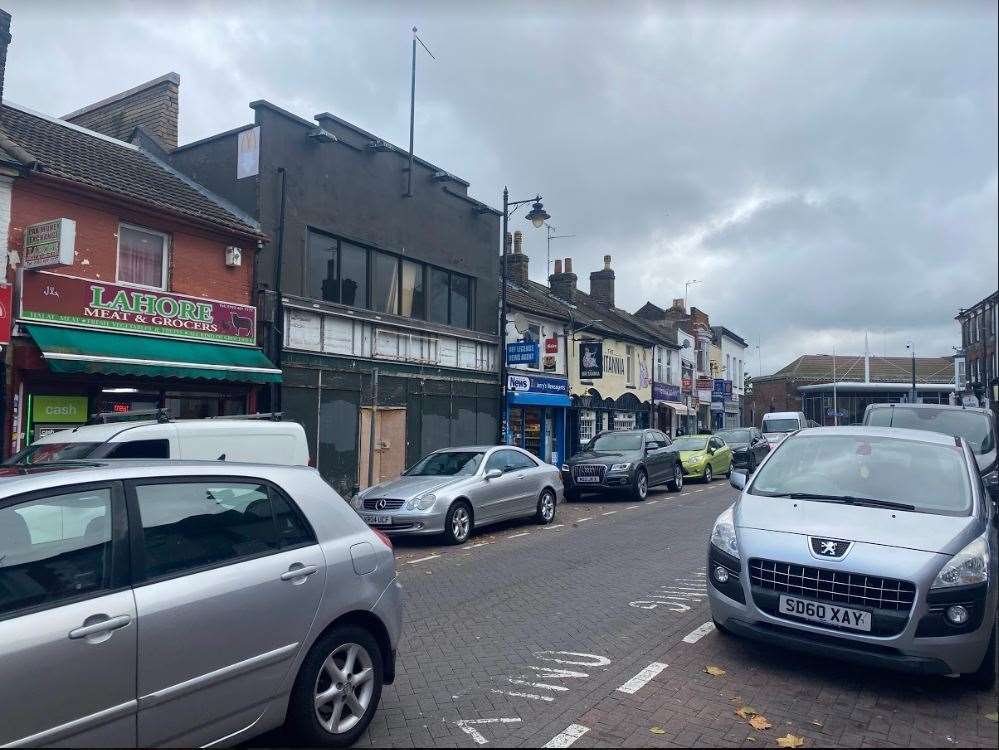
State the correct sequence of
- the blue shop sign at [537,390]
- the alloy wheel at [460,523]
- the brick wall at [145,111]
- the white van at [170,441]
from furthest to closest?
the blue shop sign at [537,390], the brick wall at [145,111], the alloy wheel at [460,523], the white van at [170,441]

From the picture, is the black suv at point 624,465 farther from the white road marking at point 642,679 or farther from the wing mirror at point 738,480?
the white road marking at point 642,679

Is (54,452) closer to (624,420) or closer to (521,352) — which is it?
(521,352)

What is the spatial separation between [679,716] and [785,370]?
8808 centimetres

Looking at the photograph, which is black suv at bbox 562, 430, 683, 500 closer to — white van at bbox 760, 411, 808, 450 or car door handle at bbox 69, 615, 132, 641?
white van at bbox 760, 411, 808, 450

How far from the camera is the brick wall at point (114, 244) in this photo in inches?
460

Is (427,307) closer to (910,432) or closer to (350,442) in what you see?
(350,442)

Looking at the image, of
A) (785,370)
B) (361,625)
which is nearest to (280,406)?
(361,625)

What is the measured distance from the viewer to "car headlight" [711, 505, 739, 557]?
17.6 ft

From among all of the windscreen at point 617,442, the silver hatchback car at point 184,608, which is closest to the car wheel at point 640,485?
the windscreen at point 617,442

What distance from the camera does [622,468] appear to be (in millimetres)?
17406

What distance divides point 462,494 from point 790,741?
7.96 m

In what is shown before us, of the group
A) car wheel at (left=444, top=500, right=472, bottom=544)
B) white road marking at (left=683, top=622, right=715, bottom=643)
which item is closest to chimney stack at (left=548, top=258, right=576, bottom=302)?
car wheel at (left=444, top=500, right=472, bottom=544)

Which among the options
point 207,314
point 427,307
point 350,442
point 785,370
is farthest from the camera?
point 785,370

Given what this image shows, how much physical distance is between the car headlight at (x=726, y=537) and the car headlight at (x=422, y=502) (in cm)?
618
